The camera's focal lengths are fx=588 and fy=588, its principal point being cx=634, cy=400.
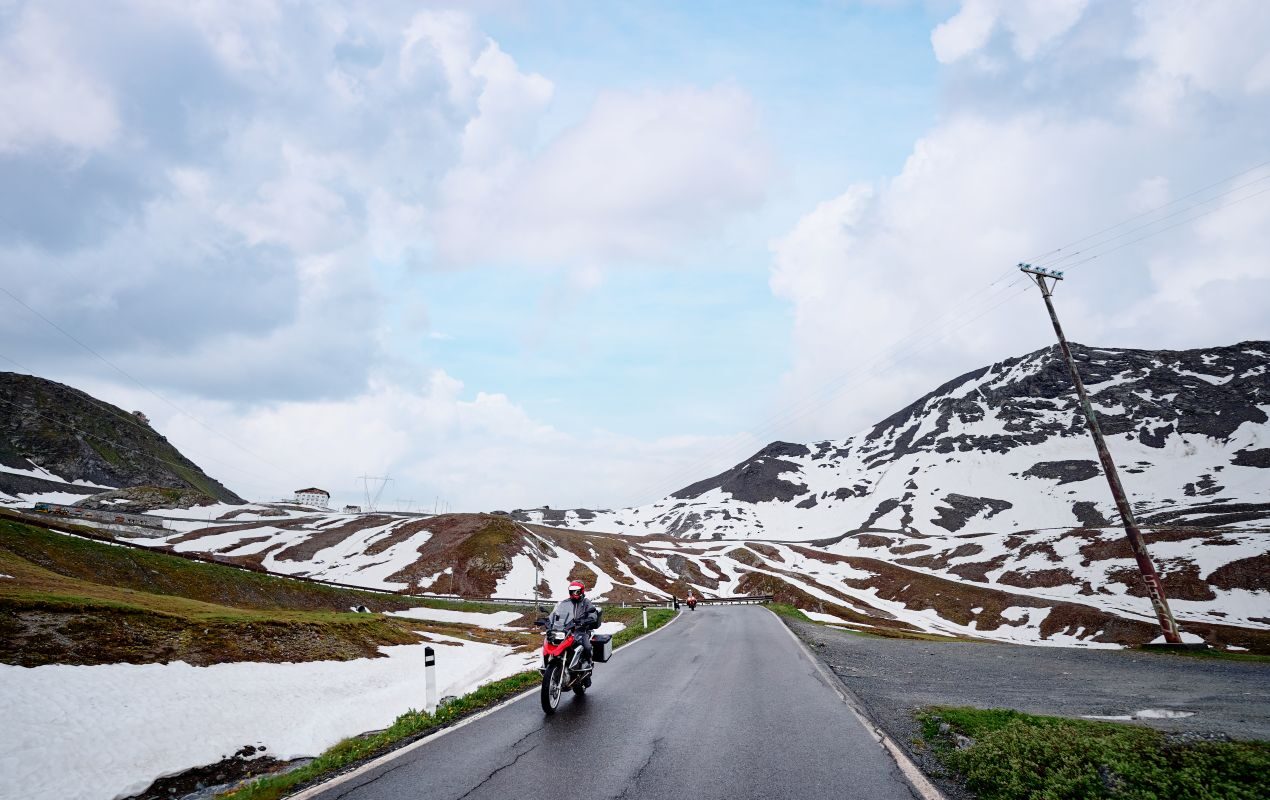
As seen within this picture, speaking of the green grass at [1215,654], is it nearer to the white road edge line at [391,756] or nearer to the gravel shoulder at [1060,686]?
the gravel shoulder at [1060,686]

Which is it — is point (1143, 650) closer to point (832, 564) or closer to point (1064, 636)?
point (1064, 636)

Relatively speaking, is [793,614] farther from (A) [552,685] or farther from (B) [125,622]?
(B) [125,622]

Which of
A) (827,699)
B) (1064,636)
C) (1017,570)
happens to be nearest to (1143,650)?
(827,699)

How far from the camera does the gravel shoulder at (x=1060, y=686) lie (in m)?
9.71

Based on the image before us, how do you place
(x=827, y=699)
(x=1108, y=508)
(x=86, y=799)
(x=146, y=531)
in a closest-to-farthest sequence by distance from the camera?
(x=86, y=799) < (x=827, y=699) < (x=146, y=531) < (x=1108, y=508)

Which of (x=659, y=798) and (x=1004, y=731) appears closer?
(x=659, y=798)

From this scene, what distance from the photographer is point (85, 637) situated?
15086 millimetres

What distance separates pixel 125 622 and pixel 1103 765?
74.1ft

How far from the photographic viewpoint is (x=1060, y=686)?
14133 millimetres

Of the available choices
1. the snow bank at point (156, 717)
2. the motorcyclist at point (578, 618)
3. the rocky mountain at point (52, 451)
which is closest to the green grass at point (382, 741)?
the snow bank at point (156, 717)

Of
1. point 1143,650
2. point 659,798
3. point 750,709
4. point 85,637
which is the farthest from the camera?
point 1143,650

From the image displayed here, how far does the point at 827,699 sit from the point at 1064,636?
74742 millimetres

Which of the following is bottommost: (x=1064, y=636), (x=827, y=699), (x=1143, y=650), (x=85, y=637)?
(x=1064, y=636)

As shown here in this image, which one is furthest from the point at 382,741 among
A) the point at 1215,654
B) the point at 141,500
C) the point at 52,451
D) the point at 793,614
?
the point at 52,451
